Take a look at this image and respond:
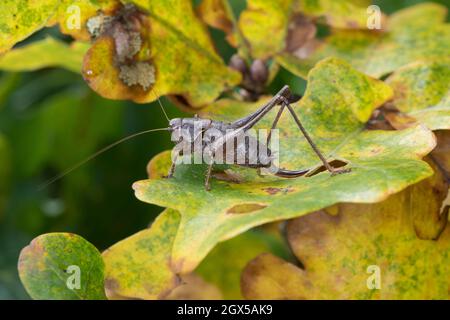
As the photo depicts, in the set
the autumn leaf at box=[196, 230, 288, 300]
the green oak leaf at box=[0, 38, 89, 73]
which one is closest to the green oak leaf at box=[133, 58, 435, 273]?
the autumn leaf at box=[196, 230, 288, 300]

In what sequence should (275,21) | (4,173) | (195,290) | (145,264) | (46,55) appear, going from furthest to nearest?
1. (4,173)
2. (46,55)
3. (275,21)
4. (195,290)
5. (145,264)

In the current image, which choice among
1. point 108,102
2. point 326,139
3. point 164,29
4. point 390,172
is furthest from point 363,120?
point 108,102

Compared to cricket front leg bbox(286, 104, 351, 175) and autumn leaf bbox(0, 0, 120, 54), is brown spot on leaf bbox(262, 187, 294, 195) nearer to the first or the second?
cricket front leg bbox(286, 104, 351, 175)

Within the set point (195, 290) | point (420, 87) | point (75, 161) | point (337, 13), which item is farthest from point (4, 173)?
point (420, 87)

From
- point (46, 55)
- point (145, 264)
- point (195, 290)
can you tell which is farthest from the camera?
point (46, 55)

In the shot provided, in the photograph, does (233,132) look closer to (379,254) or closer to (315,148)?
(315,148)

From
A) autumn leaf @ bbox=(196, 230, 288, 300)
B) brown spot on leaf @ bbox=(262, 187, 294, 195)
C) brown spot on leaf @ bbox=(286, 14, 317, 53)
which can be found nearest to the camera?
brown spot on leaf @ bbox=(262, 187, 294, 195)
